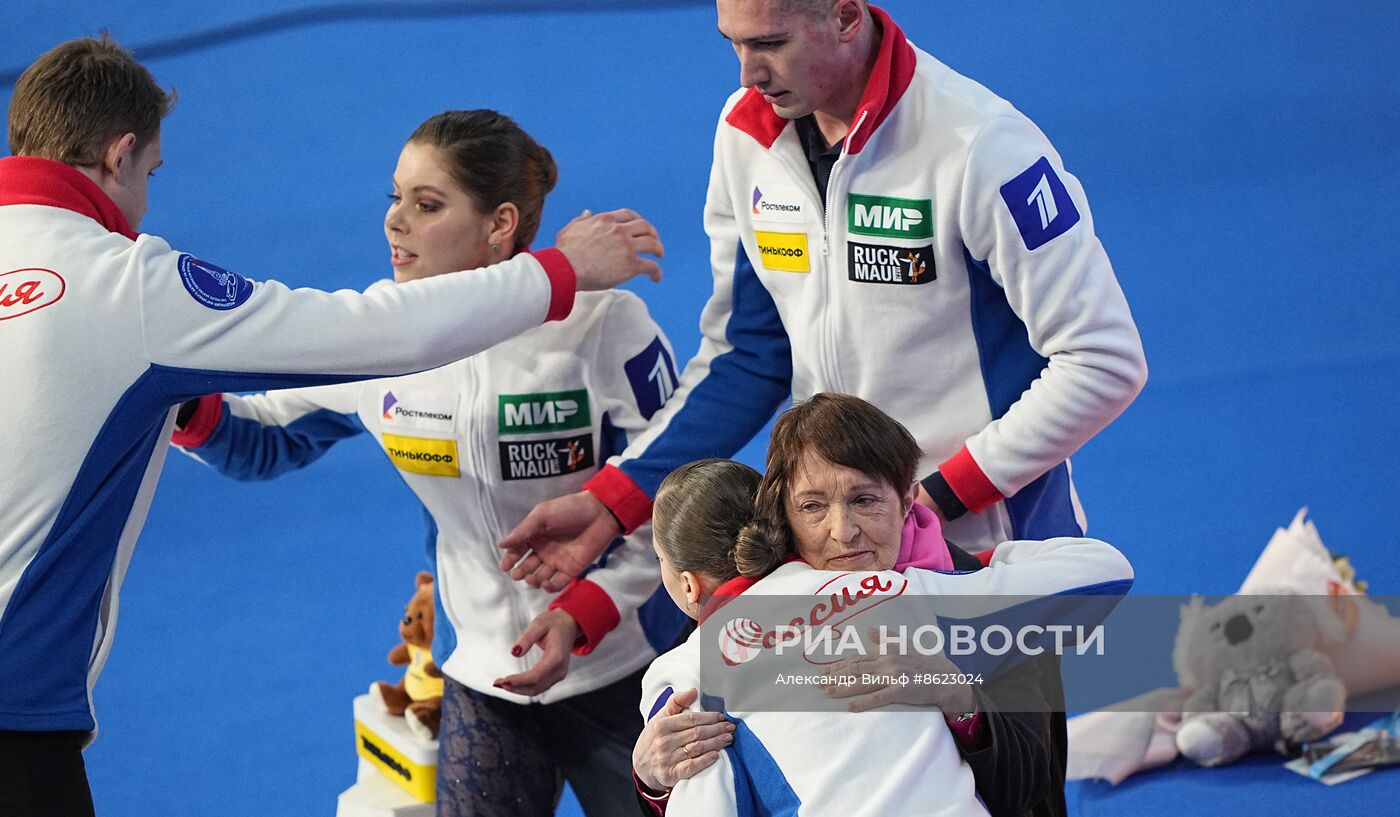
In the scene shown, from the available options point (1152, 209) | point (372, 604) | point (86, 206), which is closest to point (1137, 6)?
point (1152, 209)

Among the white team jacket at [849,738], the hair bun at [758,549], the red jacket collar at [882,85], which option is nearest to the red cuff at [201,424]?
the red jacket collar at [882,85]

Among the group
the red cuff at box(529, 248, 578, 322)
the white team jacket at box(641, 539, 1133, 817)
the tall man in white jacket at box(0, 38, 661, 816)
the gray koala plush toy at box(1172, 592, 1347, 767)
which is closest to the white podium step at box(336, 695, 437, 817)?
the tall man in white jacket at box(0, 38, 661, 816)

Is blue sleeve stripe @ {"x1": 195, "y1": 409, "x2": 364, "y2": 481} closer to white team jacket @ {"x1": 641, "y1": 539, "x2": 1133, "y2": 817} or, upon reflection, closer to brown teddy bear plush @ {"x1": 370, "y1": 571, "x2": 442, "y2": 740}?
brown teddy bear plush @ {"x1": 370, "y1": 571, "x2": 442, "y2": 740}

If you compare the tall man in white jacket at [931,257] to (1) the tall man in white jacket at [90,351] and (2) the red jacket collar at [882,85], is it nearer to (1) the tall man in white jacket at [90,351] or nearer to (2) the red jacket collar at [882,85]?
(2) the red jacket collar at [882,85]

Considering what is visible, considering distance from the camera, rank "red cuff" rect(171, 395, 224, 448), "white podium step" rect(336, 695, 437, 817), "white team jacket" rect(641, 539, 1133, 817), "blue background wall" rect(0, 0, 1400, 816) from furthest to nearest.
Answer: "blue background wall" rect(0, 0, 1400, 816) < "white podium step" rect(336, 695, 437, 817) < "red cuff" rect(171, 395, 224, 448) < "white team jacket" rect(641, 539, 1133, 817)

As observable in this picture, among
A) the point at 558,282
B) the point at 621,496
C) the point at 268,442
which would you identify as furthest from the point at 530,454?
the point at 268,442

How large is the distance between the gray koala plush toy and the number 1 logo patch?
1.77 m

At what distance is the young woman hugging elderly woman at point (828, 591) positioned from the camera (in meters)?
2.13

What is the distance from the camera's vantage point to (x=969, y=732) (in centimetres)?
221

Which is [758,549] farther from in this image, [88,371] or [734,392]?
[88,371]

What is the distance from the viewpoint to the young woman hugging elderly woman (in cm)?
213

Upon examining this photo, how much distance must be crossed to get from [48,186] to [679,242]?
4.56 m

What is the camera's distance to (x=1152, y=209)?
22.4 ft

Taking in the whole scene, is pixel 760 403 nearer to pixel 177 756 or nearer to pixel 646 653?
pixel 646 653
